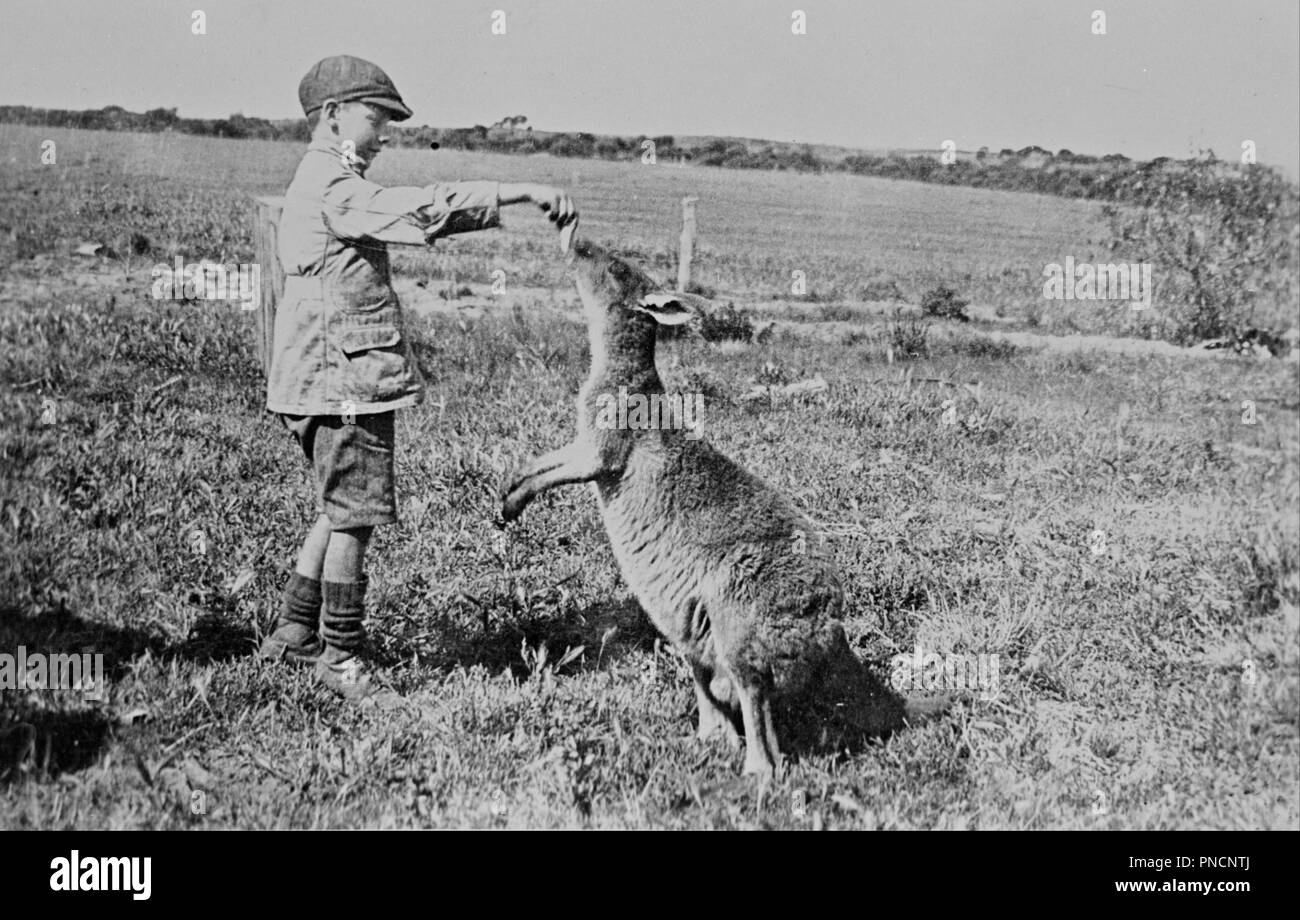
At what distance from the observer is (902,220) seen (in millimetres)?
5789

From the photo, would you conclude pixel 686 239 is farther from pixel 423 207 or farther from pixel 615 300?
pixel 423 207

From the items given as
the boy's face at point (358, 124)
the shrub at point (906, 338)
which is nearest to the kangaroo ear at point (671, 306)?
the boy's face at point (358, 124)

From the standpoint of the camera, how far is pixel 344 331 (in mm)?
4133

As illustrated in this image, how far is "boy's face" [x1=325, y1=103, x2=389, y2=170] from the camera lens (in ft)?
13.6

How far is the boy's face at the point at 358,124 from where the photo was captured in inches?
163

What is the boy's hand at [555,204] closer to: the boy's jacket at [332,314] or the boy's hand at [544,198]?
the boy's hand at [544,198]

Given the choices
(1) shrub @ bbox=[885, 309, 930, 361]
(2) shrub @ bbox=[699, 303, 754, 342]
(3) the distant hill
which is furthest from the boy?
(1) shrub @ bbox=[885, 309, 930, 361]

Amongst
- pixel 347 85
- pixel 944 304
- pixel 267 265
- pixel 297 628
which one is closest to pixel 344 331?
pixel 267 265

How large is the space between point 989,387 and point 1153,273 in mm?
1068

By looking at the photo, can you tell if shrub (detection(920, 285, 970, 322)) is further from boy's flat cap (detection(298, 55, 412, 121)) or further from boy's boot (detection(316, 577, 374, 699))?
boy's boot (detection(316, 577, 374, 699))

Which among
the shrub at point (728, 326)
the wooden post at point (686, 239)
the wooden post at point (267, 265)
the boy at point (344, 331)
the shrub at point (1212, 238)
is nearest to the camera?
the boy at point (344, 331)

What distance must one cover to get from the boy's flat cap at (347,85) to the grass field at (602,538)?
882mm

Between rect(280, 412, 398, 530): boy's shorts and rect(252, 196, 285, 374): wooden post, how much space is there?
1.68 feet

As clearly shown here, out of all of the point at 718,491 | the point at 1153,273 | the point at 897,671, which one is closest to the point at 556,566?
the point at 718,491
